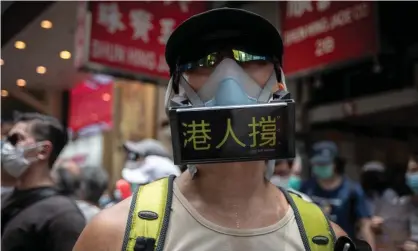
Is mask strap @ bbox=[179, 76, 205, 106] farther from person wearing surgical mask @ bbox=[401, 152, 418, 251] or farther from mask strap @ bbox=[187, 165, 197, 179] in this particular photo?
person wearing surgical mask @ bbox=[401, 152, 418, 251]

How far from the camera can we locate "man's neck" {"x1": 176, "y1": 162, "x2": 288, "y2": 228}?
167 cm

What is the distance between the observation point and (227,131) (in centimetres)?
154

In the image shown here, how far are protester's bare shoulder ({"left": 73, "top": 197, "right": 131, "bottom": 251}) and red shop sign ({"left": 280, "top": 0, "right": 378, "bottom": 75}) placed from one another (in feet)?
10.3

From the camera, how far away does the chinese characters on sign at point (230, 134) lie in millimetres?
1545

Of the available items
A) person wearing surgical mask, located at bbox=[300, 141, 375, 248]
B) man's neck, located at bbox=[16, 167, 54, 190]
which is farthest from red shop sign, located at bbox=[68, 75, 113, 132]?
man's neck, located at bbox=[16, 167, 54, 190]

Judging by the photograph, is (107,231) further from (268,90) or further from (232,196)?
(268,90)

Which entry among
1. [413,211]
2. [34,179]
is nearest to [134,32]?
[34,179]

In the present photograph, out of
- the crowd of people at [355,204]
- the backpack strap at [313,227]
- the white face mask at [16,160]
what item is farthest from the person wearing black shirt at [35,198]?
the crowd of people at [355,204]

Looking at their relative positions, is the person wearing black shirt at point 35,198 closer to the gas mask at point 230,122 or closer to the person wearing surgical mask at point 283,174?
the gas mask at point 230,122

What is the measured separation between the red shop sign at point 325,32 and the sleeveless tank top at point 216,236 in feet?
9.91

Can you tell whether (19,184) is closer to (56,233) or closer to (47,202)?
(47,202)

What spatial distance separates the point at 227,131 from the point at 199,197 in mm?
262

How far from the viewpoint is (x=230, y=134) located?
5.06 ft

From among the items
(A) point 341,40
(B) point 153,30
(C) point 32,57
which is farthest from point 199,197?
(C) point 32,57
